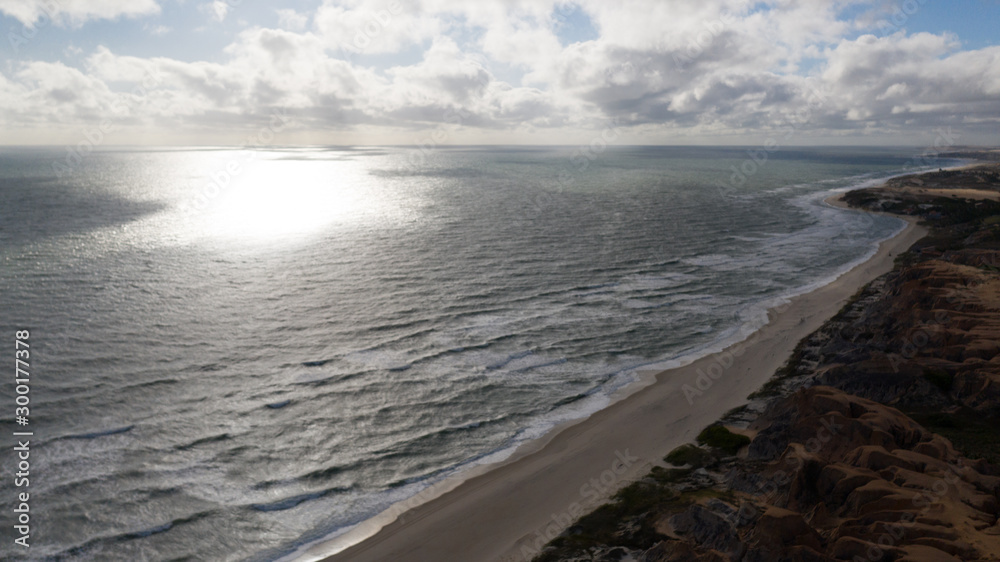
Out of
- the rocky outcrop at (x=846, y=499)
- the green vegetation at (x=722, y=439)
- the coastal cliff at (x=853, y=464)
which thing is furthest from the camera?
the green vegetation at (x=722, y=439)

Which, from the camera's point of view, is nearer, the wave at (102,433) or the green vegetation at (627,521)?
the green vegetation at (627,521)

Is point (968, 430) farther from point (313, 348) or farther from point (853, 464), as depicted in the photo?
point (313, 348)

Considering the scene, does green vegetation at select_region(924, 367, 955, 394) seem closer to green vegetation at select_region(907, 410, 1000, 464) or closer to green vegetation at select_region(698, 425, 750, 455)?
green vegetation at select_region(907, 410, 1000, 464)

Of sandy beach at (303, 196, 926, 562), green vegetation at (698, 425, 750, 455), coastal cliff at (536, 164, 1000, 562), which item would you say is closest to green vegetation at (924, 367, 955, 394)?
coastal cliff at (536, 164, 1000, 562)

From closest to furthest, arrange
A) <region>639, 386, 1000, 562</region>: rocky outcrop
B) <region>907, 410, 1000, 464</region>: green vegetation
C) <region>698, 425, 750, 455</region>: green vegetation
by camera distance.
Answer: <region>639, 386, 1000, 562</region>: rocky outcrop
<region>907, 410, 1000, 464</region>: green vegetation
<region>698, 425, 750, 455</region>: green vegetation

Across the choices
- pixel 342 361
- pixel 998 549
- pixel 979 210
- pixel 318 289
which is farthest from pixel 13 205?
pixel 979 210

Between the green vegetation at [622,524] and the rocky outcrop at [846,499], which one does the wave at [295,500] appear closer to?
the green vegetation at [622,524]

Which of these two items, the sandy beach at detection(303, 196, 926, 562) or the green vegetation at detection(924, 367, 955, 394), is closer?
the sandy beach at detection(303, 196, 926, 562)

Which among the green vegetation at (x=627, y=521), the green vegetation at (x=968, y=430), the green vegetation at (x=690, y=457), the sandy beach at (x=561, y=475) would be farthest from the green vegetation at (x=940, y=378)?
the green vegetation at (x=627, y=521)
